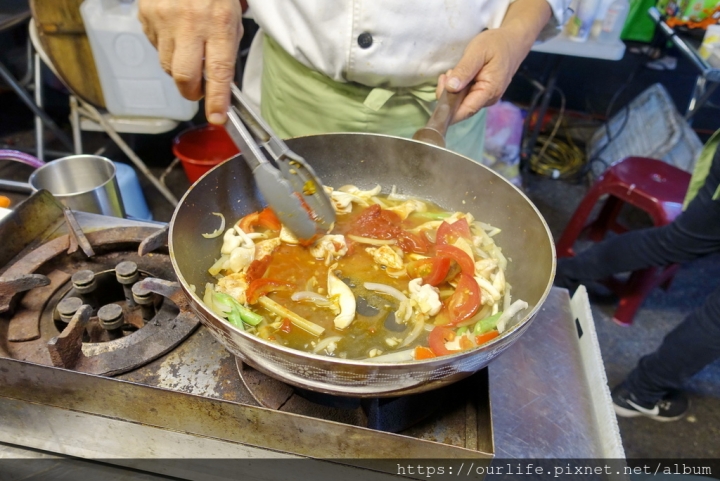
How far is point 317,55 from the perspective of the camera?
1798mm

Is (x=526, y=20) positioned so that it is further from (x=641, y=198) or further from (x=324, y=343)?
(x=641, y=198)

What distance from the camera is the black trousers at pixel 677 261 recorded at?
2.39 m

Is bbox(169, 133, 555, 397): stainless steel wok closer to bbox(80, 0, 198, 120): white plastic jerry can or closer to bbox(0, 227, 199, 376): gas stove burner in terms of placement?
bbox(0, 227, 199, 376): gas stove burner

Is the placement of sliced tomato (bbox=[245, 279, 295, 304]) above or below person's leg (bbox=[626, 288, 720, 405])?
above

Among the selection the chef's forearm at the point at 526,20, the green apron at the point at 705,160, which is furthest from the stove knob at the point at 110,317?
the green apron at the point at 705,160

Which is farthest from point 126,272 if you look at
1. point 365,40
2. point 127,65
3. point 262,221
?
point 127,65

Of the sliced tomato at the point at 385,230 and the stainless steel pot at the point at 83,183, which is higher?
the sliced tomato at the point at 385,230

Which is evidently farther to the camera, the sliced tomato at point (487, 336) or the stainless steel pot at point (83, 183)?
the stainless steel pot at point (83, 183)

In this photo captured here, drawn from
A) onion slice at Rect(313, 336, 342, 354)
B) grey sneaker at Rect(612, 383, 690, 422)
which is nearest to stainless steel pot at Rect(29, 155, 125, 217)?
onion slice at Rect(313, 336, 342, 354)

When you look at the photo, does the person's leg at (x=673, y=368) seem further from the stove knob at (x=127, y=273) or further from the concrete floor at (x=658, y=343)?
the stove knob at (x=127, y=273)

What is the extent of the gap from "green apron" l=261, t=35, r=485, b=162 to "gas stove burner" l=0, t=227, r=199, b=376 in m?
0.84

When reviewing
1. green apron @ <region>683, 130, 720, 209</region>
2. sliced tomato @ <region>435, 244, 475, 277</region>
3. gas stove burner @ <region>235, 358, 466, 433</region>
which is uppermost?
sliced tomato @ <region>435, 244, 475, 277</region>

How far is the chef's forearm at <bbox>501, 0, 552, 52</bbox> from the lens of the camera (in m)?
1.76

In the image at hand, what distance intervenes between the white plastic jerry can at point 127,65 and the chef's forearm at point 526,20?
7.91ft
